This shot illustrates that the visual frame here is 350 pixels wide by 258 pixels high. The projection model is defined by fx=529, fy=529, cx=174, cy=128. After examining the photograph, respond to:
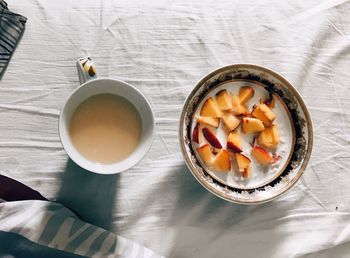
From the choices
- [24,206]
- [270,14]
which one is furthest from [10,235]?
[270,14]

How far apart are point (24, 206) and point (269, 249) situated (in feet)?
0.98

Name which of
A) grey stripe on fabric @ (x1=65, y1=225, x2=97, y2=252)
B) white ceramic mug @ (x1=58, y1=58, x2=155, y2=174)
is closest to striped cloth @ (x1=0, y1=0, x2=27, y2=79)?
white ceramic mug @ (x1=58, y1=58, x2=155, y2=174)

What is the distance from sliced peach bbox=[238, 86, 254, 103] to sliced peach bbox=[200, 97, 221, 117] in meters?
0.03

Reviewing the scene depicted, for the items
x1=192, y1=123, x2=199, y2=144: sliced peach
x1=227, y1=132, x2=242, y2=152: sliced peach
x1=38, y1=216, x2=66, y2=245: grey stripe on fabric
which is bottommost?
x1=38, y1=216, x2=66, y2=245: grey stripe on fabric

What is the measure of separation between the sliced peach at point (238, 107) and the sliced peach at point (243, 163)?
0.05 meters

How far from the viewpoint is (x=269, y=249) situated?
2.14ft

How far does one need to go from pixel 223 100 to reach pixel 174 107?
63 millimetres

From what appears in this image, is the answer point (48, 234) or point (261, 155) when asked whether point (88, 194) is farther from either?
point (261, 155)

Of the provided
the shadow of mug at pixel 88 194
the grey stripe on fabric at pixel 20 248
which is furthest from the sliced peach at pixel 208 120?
the grey stripe on fabric at pixel 20 248

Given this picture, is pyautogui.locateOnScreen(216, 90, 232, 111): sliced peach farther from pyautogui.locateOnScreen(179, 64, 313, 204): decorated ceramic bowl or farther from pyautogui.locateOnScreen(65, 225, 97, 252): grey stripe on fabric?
pyautogui.locateOnScreen(65, 225, 97, 252): grey stripe on fabric

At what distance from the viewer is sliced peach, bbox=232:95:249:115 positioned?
62 centimetres

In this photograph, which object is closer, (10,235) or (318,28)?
(10,235)

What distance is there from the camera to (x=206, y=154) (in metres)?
0.61

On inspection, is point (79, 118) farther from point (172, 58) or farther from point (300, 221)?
point (300, 221)
